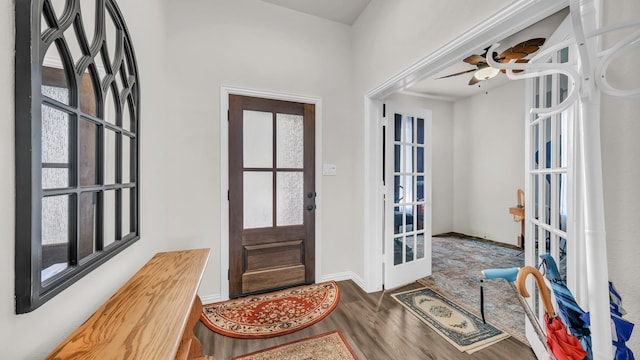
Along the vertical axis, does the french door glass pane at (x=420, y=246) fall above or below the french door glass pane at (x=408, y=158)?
below

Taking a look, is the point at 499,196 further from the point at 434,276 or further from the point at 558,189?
the point at 558,189

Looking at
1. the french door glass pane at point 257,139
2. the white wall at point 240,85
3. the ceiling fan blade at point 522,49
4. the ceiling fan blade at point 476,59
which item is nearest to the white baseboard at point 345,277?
the white wall at point 240,85

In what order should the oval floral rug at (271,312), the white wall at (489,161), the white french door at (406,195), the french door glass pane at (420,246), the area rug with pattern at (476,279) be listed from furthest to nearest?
the white wall at (489,161), the french door glass pane at (420,246), the white french door at (406,195), the area rug with pattern at (476,279), the oval floral rug at (271,312)

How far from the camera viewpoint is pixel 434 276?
2.82 m

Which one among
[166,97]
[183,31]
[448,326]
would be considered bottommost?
[448,326]

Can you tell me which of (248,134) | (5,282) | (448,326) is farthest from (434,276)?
(5,282)

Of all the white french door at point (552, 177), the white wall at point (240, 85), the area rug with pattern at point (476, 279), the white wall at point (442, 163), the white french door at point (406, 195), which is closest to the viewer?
the white french door at point (552, 177)

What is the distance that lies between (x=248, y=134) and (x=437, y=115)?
4.17m

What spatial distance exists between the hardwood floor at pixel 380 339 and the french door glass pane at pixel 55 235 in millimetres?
1243

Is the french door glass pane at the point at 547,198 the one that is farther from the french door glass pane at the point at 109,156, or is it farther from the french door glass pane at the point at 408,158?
the french door glass pane at the point at 109,156

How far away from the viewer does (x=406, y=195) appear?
2.67 metres

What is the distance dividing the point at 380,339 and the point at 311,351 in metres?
0.51

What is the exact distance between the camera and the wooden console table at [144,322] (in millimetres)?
758

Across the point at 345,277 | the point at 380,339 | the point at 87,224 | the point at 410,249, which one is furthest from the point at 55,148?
the point at 410,249
